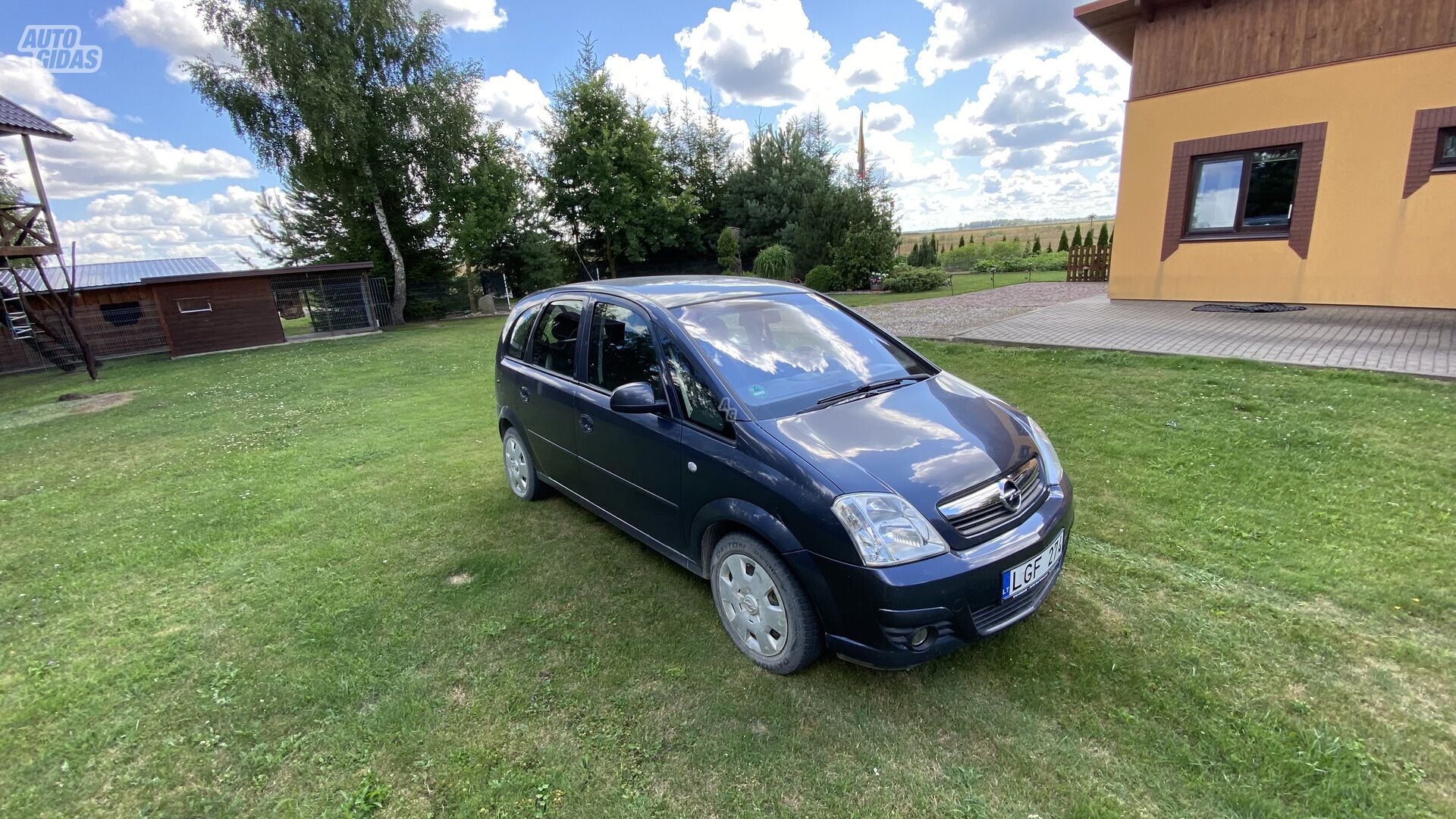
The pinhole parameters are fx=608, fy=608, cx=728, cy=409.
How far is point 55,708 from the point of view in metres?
2.69

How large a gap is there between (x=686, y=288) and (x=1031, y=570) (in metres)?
2.35

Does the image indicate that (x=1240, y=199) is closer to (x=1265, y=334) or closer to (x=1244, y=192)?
(x=1244, y=192)

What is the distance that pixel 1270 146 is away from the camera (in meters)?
10.7

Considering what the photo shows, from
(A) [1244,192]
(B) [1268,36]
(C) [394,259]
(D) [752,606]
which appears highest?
(B) [1268,36]

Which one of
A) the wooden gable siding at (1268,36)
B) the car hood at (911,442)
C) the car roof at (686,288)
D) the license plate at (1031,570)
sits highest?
the wooden gable siding at (1268,36)

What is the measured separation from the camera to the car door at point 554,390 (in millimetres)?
3836

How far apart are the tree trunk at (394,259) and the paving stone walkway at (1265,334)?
67.9 feet

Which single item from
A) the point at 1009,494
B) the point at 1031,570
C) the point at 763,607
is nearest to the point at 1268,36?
the point at 1009,494

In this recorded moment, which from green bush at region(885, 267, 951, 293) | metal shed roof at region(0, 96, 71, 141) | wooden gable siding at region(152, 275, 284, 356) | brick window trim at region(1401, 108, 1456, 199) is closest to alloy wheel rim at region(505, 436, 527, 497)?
brick window trim at region(1401, 108, 1456, 199)

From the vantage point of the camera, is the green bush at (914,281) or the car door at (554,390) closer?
the car door at (554,390)

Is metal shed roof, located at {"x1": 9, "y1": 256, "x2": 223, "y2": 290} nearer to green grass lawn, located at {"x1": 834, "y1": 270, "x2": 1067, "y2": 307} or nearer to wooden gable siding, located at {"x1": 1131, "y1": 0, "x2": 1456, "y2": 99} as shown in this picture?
green grass lawn, located at {"x1": 834, "y1": 270, "x2": 1067, "y2": 307}

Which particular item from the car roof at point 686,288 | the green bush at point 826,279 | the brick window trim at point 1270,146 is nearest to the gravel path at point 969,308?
the brick window trim at point 1270,146

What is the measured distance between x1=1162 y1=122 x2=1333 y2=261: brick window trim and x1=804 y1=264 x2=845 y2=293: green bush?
1030 centimetres

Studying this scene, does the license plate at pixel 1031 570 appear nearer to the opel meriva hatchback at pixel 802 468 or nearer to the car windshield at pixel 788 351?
the opel meriva hatchback at pixel 802 468
